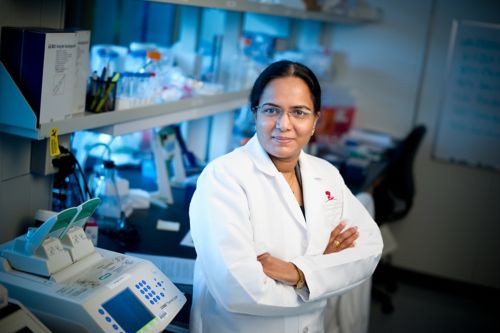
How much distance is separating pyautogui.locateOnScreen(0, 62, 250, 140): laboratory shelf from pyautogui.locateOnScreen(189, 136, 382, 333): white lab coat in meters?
0.40

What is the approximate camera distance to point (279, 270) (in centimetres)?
172

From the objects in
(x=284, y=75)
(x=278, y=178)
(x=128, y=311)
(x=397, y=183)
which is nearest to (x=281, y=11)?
(x=284, y=75)

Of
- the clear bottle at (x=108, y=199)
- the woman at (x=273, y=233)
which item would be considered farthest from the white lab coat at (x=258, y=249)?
the clear bottle at (x=108, y=199)

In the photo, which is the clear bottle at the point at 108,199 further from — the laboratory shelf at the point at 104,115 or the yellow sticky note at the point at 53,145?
the yellow sticky note at the point at 53,145

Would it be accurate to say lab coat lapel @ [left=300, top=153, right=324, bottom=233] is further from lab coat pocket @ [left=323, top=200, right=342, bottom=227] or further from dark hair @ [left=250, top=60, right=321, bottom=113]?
dark hair @ [left=250, top=60, right=321, bottom=113]

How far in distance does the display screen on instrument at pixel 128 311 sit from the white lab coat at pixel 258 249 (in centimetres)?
22

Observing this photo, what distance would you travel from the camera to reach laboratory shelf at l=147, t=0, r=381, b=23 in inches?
84.1

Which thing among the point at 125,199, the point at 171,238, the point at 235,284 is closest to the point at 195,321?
the point at 235,284

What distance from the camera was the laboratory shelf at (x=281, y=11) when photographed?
2.14m

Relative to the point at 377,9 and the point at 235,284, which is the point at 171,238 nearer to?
the point at 235,284

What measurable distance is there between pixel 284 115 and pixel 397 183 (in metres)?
2.51

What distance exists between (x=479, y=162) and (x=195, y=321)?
3.28 meters

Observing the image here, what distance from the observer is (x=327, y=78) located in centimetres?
449

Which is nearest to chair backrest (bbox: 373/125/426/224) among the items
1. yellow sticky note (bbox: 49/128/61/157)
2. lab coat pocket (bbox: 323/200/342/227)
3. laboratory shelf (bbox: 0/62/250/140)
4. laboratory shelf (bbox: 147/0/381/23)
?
laboratory shelf (bbox: 147/0/381/23)
